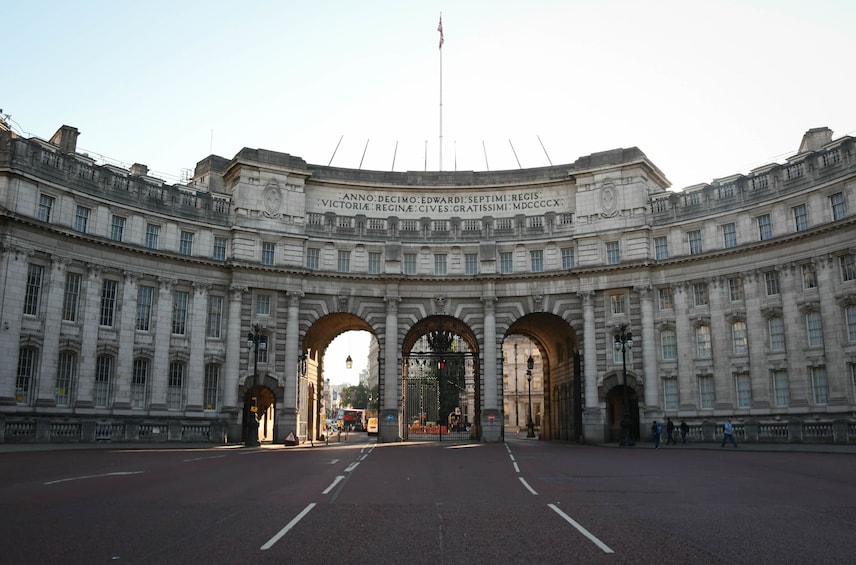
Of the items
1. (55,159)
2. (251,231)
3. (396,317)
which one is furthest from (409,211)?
(55,159)

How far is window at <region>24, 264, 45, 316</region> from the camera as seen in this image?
43438 millimetres

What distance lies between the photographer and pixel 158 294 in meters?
50.0

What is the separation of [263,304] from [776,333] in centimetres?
3518

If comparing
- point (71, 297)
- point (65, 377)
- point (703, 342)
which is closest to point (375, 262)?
point (71, 297)

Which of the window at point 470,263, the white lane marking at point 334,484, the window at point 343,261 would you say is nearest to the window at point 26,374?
the window at point 343,261

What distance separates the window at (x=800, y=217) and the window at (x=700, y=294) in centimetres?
720

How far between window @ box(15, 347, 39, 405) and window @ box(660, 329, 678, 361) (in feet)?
134

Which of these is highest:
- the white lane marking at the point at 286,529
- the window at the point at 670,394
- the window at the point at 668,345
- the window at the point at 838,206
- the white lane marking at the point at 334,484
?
the window at the point at 838,206

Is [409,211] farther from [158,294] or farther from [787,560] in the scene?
[787,560]

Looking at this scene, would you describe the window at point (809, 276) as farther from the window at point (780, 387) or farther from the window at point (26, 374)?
the window at point (26, 374)

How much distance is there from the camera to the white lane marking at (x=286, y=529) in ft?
34.4

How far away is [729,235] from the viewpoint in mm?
50469

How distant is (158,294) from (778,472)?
39940 millimetres

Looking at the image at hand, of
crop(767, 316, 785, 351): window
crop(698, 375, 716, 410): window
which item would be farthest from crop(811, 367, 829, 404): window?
crop(698, 375, 716, 410): window
